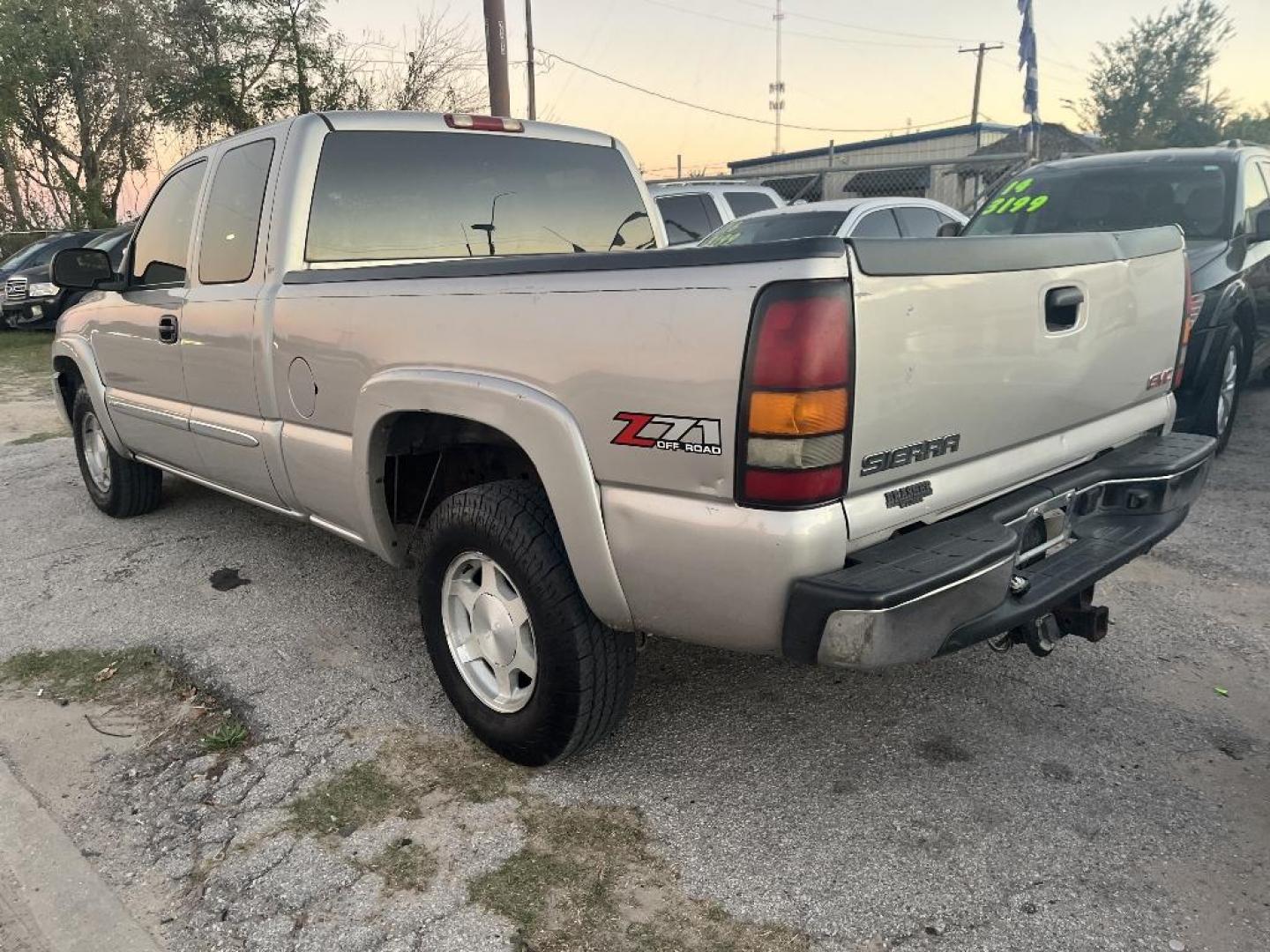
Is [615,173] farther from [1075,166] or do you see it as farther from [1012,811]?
[1075,166]

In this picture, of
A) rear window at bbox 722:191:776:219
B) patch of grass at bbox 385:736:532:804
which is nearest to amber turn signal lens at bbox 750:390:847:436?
patch of grass at bbox 385:736:532:804

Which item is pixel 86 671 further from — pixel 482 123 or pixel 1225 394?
pixel 1225 394

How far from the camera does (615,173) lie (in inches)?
163

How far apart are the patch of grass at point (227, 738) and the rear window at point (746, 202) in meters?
9.26

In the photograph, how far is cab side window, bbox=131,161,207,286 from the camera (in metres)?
4.05

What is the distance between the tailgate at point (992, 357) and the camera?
2029 mm

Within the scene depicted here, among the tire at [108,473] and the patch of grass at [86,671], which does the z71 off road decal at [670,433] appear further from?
the tire at [108,473]

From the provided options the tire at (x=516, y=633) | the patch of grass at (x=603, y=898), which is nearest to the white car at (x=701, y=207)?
the tire at (x=516, y=633)

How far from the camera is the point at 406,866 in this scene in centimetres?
233

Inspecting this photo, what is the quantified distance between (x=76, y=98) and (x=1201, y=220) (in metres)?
24.5

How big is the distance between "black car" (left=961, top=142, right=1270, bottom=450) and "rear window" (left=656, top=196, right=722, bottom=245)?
14.7ft

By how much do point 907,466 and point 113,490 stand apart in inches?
184

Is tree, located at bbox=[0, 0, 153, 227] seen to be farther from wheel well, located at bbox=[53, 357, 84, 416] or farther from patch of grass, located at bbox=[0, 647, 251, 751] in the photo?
patch of grass, located at bbox=[0, 647, 251, 751]

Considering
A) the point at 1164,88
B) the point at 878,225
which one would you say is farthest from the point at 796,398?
the point at 1164,88
